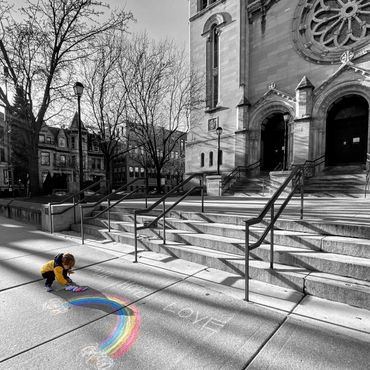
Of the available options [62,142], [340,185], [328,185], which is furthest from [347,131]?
[62,142]

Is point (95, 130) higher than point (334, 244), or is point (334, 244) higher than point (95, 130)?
point (95, 130)

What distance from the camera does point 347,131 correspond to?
53.9 ft

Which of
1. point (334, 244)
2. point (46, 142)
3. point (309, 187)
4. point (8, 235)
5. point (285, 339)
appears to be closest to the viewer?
point (285, 339)

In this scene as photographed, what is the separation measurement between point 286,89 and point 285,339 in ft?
63.3

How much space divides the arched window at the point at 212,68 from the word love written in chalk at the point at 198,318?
69.3 feet

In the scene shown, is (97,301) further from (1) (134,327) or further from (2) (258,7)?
(2) (258,7)

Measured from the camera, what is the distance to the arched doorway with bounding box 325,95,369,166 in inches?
630

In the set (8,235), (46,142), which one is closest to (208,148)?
(8,235)

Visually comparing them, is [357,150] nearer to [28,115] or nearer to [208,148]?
[208,148]

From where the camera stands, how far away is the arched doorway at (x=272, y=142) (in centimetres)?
1931

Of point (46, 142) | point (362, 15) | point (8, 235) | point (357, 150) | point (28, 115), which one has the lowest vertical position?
point (8, 235)

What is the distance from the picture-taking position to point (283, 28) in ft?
60.5

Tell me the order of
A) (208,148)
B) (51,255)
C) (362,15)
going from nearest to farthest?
(51,255)
(362,15)
(208,148)

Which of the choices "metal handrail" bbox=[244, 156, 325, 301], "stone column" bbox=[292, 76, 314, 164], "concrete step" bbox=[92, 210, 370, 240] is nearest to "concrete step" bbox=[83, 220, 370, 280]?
"metal handrail" bbox=[244, 156, 325, 301]
